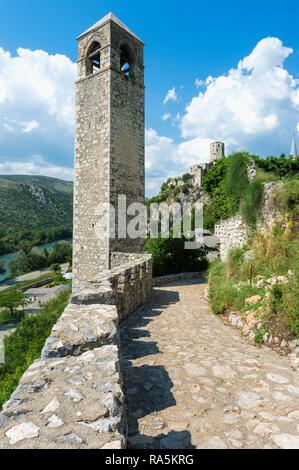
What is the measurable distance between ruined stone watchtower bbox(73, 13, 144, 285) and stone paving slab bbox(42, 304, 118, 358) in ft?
25.1

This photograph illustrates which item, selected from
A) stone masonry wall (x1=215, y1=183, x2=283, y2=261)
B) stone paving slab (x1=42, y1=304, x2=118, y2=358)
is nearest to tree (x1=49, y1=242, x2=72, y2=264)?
stone masonry wall (x1=215, y1=183, x2=283, y2=261)

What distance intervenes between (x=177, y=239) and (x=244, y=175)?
574 cm

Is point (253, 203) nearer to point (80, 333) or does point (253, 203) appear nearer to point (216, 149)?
point (80, 333)

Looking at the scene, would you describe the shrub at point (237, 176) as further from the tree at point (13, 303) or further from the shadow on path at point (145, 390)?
the tree at point (13, 303)

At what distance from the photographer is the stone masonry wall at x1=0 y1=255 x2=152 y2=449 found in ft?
5.34

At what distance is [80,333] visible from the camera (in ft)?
10.3

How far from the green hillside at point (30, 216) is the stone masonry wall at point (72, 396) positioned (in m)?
86.5

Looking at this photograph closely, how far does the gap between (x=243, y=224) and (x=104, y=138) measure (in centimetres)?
610

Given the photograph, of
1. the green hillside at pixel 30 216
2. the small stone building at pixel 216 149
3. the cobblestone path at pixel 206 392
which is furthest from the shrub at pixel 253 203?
the green hillside at pixel 30 216

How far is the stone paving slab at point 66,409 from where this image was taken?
1608mm

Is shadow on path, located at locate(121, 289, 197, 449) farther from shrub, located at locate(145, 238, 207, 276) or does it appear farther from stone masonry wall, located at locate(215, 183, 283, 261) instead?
shrub, located at locate(145, 238, 207, 276)

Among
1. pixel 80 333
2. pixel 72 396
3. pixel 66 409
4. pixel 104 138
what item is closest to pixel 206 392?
pixel 80 333

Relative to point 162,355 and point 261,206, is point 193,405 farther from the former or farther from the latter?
point 261,206

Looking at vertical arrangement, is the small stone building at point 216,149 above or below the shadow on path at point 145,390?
above
